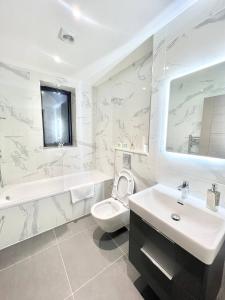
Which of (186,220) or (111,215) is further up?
(186,220)

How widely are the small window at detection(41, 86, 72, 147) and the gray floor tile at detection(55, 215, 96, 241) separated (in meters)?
1.49

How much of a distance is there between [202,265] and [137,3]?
1.97m

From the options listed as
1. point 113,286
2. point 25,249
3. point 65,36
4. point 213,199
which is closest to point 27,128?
point 65,36

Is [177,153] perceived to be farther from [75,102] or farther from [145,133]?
[75,102]

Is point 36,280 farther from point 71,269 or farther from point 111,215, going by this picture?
point 111,215

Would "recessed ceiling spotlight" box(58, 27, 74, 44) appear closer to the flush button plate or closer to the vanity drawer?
the flush button plate

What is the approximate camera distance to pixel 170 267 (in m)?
1.00

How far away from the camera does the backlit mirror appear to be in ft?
3.61

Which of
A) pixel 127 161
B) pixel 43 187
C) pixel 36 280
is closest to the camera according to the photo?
pixel 36 280

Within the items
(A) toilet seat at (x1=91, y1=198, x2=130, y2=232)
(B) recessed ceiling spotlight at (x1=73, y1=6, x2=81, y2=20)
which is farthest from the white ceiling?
(A) toilet seat at (x1=91, y1=198, x2=130, y2=232)

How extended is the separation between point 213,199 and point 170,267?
1.93 feet

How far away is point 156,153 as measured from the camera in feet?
5.28

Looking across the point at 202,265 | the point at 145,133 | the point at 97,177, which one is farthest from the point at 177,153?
the point at 97,177

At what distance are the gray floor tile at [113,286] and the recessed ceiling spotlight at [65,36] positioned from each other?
2554 millimetres
